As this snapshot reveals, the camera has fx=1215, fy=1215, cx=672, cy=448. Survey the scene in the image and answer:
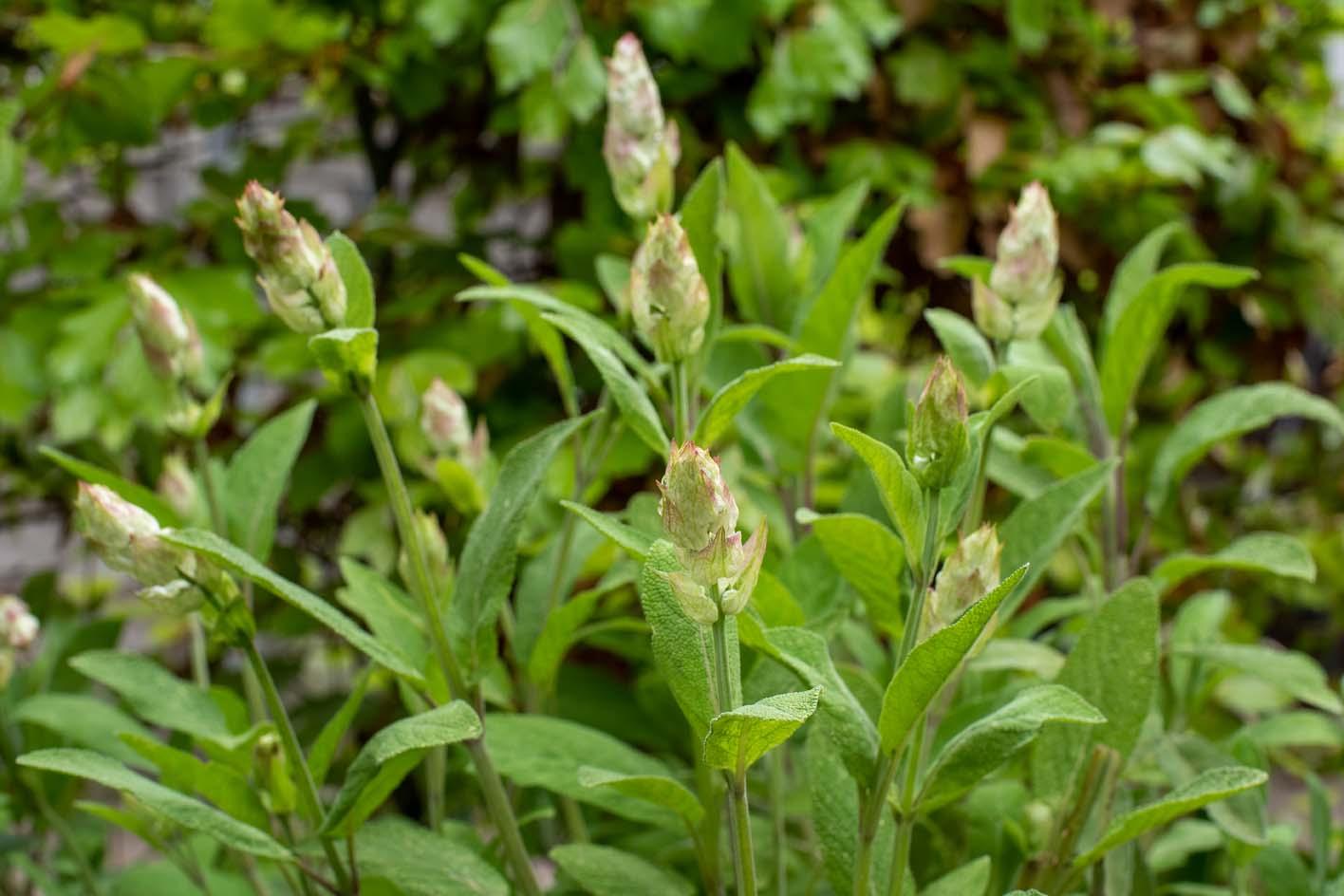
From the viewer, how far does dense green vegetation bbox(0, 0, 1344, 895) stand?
370 mm

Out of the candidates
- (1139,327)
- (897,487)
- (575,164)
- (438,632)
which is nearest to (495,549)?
(438,632)

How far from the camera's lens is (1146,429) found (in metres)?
1.30

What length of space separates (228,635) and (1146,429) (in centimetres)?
112

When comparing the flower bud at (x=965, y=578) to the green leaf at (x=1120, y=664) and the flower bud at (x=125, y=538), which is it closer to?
the green leaf at (x=1120, y=664)

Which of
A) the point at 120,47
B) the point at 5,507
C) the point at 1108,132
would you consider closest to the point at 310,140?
the point at 120,47

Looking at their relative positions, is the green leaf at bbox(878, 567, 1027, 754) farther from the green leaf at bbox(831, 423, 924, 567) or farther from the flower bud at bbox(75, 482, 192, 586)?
the flower bud at bbox(75, 482, 192, 586)

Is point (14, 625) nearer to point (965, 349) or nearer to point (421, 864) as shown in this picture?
point (421, 864)

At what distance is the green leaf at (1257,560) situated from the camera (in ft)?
1.56

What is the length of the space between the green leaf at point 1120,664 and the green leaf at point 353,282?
27cm

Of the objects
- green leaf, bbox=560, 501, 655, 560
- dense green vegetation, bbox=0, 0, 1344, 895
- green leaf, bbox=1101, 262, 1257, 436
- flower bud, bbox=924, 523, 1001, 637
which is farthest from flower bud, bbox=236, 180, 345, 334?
green leaf, bbox=1101, 262, 1257, 436

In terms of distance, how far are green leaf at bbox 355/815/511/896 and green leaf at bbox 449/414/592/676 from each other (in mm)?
64

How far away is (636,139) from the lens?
19.0 inches

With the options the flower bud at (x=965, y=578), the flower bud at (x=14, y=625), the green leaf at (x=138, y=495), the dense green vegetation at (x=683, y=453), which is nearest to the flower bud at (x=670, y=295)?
the dense green vegetation at (x=683, y=453)

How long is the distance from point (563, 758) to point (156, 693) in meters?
0.17
